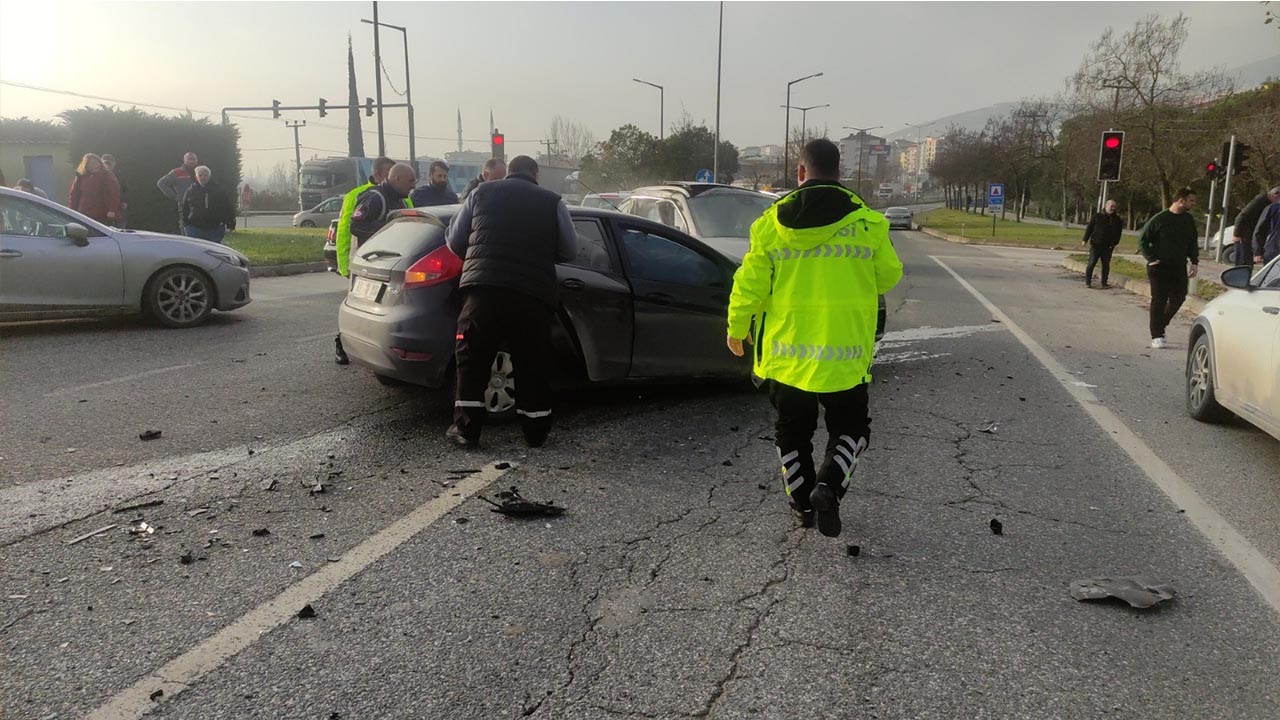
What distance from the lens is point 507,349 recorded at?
5.44 m

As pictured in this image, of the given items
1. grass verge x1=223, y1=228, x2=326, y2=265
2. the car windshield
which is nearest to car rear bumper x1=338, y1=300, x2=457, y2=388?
the car windshield

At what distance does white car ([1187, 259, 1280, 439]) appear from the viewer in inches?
213

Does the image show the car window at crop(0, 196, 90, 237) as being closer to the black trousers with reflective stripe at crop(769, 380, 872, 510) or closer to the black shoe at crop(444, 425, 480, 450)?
the black shoe at crop(444, 425, 480, 450)

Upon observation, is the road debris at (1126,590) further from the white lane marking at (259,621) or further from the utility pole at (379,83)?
the utility pole at (379,83)

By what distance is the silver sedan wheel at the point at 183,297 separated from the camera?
31.0 ft

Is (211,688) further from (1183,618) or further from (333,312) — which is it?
(333,312)

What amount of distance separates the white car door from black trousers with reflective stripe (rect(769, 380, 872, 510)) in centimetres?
772

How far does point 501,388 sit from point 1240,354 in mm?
4871

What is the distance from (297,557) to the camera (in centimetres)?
384

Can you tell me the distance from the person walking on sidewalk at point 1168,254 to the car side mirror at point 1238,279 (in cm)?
379

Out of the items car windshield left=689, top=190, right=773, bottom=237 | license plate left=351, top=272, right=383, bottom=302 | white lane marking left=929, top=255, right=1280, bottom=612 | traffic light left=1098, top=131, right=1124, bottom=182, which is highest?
traffic light left=1098, top=131, right=1124, bottom=182

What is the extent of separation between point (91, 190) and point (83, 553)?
10784 mm

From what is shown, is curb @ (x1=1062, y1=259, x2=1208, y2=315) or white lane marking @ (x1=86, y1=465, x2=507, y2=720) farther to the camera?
curb @ (x1=1062, y1=259, x2=1208, y2=315)

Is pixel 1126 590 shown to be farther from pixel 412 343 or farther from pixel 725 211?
pixel 725 211
